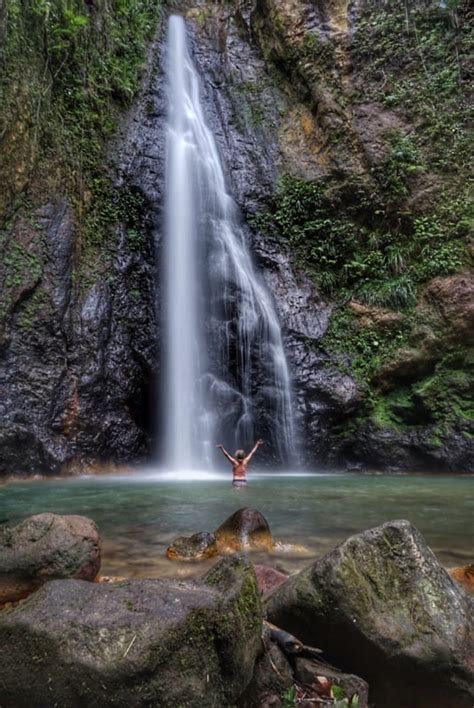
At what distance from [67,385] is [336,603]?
Result: 407 inches

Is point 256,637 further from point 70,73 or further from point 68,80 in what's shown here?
point 70,73

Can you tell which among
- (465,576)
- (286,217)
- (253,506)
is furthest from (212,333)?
(465,576)

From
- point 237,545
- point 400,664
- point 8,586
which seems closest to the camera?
point 400,664

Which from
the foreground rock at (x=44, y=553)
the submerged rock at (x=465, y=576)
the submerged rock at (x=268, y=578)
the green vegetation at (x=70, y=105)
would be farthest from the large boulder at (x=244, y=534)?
the green vegetation at (x=70, y=105)

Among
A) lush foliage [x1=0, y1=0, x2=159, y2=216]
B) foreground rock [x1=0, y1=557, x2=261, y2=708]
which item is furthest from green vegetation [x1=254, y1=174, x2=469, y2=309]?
foreground rock [x1=0, y1=557, x2=261, y2=708]

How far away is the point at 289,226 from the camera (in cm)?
1572

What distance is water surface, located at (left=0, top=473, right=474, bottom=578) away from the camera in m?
4.64

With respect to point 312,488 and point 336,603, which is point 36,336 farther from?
point 336,603

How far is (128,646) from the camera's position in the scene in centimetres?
181

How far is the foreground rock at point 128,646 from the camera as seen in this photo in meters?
1.73

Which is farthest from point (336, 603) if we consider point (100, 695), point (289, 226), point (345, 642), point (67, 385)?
point (289, 226)

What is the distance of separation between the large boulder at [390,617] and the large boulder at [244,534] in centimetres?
207

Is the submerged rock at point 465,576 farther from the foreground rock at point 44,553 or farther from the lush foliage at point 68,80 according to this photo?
the lush foliage at point 68,80

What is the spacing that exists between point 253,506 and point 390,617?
16.0 ft
